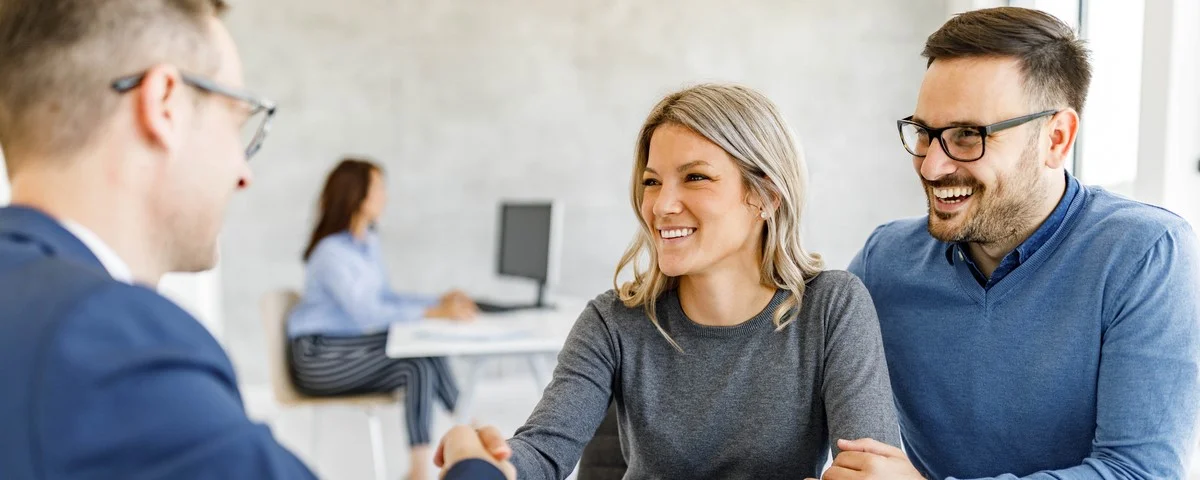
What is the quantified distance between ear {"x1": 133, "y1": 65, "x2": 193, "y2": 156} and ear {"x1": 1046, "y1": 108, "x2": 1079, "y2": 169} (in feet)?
4.57

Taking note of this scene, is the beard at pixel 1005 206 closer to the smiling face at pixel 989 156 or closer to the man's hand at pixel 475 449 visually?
the smiling face at pixel 989 156

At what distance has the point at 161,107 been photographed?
0.87 m

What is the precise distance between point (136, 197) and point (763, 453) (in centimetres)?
108

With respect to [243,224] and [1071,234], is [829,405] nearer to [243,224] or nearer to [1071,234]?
[1071,234]

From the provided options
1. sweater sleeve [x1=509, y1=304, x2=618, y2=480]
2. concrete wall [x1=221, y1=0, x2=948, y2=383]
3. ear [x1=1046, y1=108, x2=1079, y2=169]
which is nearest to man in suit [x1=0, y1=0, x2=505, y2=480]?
sweater sleeve [x1=509, y1=304, x2=618, y2=480]

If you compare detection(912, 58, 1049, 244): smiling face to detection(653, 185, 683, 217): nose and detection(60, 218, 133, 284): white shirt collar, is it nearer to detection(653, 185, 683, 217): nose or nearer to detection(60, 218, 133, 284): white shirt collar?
detection(653, 185, 683, 217): nose

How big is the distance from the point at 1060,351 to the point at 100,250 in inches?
54.6

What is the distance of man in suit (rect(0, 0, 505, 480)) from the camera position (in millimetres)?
634

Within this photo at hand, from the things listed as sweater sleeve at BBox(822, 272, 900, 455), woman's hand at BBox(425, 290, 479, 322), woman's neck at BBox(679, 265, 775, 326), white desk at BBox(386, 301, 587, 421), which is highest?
woman's neck at BBox(679, 265, 775, 326)

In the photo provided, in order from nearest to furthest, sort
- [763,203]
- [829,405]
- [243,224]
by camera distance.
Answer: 1. [829,405]
2. [763,203]
3. [243,224]

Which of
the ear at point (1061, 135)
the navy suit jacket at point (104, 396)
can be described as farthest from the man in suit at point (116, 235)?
the ear at point (1061, 135)

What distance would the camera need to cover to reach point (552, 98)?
5.64m

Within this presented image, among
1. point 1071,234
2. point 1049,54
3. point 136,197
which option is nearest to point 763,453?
point 1071,234

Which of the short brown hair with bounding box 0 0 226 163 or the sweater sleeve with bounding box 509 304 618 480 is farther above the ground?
the short brown hair with bounding box 0 0 226 163
